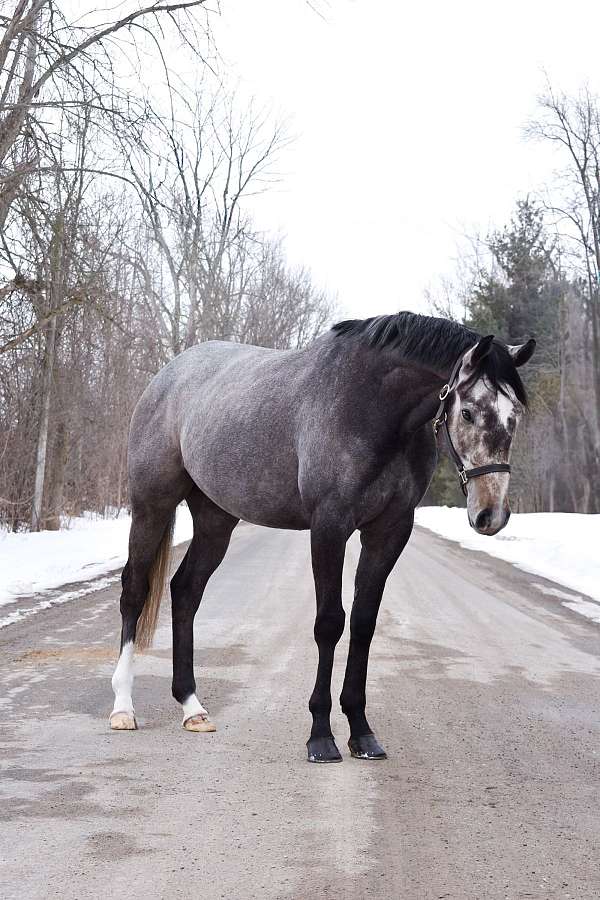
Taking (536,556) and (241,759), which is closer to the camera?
(241,759)

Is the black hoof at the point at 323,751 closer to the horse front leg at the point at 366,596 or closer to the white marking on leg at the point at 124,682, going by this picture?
the horse front leg at the point at 366,596

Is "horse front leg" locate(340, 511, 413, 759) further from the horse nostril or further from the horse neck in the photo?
the horse nostril

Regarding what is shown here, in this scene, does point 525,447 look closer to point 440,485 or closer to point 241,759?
point 440,485

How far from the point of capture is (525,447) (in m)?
40.3

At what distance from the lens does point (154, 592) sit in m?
5.14

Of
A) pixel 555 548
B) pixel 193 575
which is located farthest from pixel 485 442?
pixel 555 548

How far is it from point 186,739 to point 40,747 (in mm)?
656

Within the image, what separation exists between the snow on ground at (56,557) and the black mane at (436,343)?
19.4 feet

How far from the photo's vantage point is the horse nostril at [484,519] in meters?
3.54

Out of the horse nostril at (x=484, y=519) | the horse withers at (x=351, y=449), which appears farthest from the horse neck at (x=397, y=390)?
the horse nostril at (x=484, y=519)

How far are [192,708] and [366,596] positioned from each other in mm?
1108

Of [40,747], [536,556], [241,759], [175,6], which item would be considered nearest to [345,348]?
[241,759]

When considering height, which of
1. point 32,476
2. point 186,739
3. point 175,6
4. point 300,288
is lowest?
point 186,739

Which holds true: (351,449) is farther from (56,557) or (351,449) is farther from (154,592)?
(56,557)
